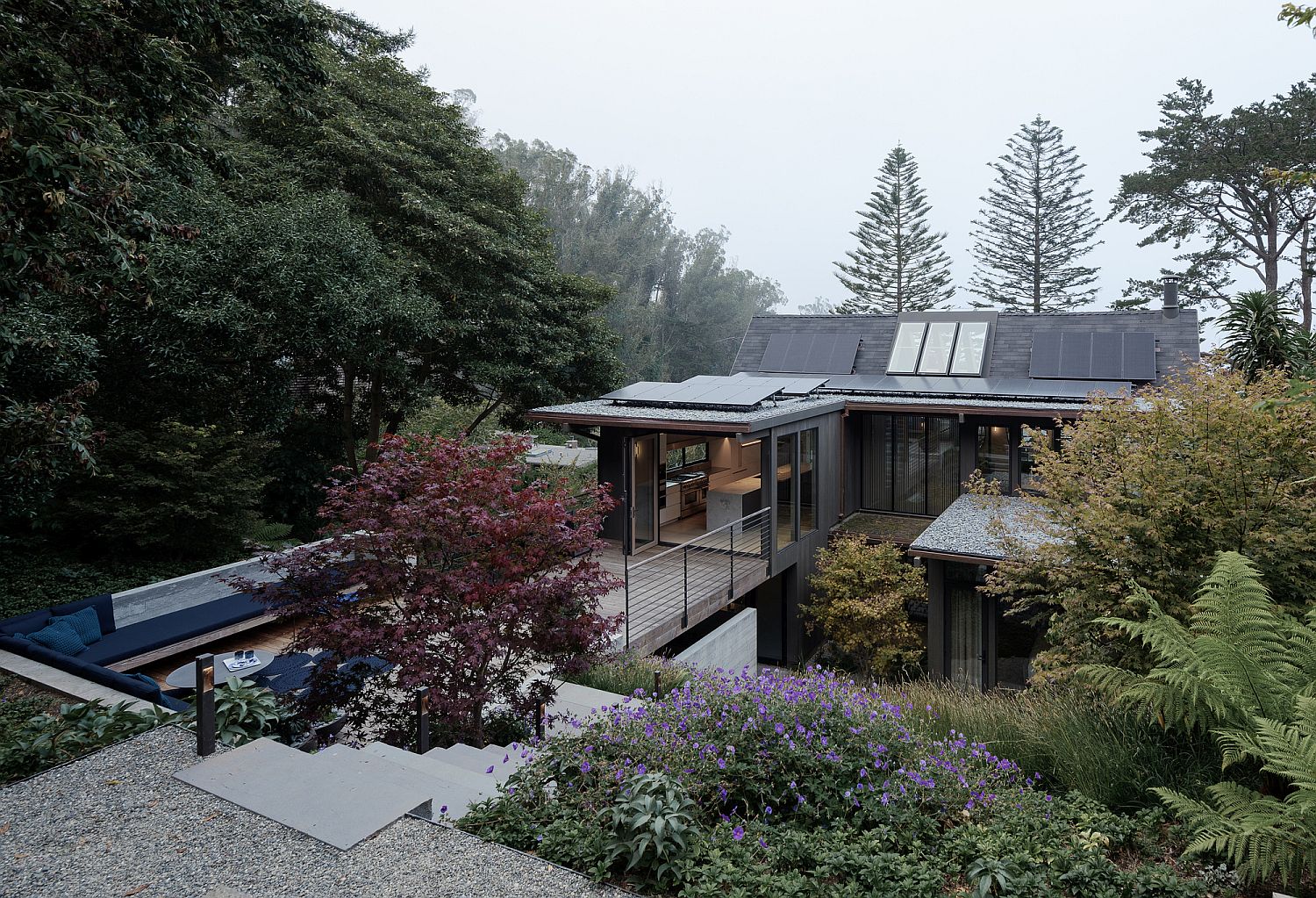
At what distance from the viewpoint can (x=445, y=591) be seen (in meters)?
5.43

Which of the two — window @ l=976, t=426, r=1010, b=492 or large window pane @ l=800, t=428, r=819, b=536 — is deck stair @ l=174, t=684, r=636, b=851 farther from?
window @ l=976, t=426, r=1010, b=492

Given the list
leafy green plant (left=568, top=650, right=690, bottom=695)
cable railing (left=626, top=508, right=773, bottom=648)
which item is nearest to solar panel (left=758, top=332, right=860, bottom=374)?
cable railing (left=626, top=508, right=773, bottom=648)

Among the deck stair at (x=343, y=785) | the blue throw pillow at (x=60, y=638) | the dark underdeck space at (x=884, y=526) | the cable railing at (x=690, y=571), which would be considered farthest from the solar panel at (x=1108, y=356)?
the blue throw pillow at (x=60, y=638)

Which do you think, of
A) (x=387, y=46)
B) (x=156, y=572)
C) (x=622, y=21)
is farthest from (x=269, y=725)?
(x=622, y=21)

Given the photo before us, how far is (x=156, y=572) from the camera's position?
9.98 meters

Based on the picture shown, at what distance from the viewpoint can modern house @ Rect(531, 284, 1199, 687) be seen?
9.57 meters

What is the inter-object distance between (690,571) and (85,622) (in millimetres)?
6845

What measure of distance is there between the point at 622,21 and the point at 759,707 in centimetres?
9232

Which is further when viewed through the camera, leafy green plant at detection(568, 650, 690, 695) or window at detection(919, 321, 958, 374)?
window at detection(919, 321, 958, 374)

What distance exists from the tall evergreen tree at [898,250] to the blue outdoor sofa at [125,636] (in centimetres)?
2905

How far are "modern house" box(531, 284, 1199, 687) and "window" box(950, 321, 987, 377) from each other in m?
0.03

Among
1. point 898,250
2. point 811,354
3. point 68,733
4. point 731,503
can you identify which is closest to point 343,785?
point 68,733

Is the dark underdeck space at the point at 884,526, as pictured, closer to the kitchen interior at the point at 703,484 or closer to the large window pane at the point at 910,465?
the large window pane at the point at 910,465

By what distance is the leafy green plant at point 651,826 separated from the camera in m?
3.33
